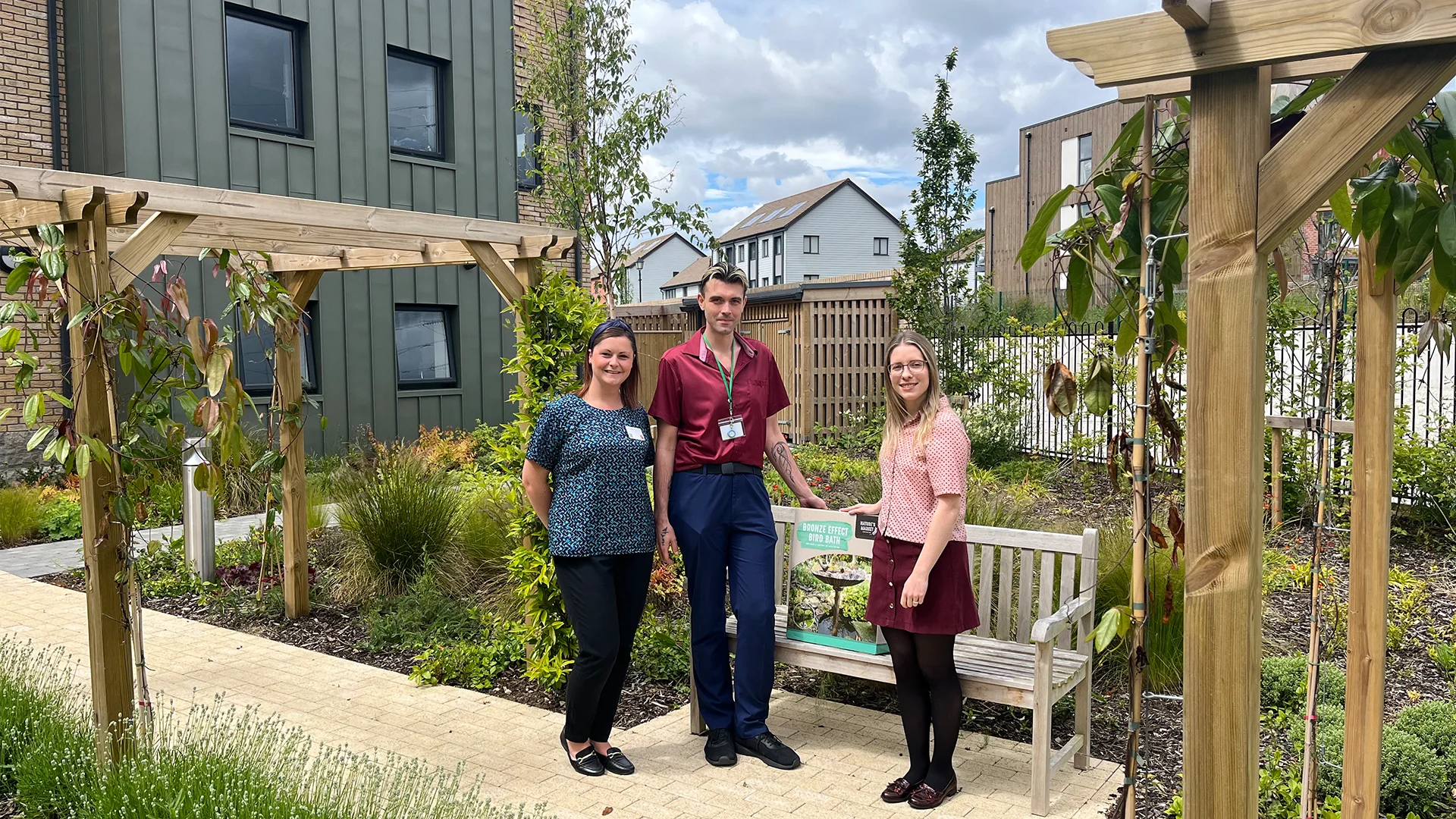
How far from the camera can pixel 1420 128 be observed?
230 centimetres

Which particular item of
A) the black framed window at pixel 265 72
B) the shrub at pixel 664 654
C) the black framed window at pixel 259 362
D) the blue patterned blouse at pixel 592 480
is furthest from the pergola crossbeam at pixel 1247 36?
the black framed window at pixel 265 72

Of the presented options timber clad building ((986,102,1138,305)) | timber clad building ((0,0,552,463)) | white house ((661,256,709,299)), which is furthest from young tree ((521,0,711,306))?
white house ((661,256,709,299))

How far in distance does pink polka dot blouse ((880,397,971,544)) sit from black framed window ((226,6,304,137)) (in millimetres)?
11531

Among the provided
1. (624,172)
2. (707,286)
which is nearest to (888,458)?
(707,286)

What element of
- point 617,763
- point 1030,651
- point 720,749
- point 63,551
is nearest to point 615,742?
point 617,763

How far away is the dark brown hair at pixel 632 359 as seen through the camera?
4.46m

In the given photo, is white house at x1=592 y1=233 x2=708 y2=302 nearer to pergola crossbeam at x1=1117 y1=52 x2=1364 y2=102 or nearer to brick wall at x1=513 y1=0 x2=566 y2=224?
brick wall at x1=513 y1=0 x2=566 y2=224

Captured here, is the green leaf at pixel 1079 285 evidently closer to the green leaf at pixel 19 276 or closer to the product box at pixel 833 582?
the product box at pixel 833 582

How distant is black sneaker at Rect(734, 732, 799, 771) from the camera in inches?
177

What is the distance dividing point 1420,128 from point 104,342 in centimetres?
413

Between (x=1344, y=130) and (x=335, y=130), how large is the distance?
45.0ft

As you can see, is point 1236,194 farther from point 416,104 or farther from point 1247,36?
point 416,104

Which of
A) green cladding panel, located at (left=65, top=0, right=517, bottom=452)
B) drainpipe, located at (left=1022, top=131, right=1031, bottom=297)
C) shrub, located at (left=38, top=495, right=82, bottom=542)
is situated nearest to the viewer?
shrub, located at (left=38, top=495, right=82, bottom=542)

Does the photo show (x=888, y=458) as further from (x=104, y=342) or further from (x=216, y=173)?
(x=216, y=173)
